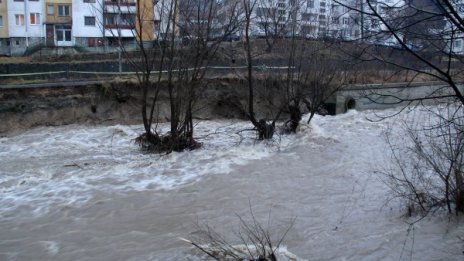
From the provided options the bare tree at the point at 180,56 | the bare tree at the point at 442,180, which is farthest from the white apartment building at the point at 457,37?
the bare tree at the point at 180,56

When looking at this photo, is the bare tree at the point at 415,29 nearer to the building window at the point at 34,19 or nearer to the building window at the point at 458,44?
the building window at the point at 458,44

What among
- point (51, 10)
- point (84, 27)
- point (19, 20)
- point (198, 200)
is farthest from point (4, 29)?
point (198, 200)

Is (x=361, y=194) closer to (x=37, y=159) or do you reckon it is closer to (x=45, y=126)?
(x=37, y=159)

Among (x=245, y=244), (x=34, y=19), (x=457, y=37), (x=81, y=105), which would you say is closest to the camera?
(x=457, y=37)

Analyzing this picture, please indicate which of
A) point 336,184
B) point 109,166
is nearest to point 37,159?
point 109,166

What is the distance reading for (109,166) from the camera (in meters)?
13.2

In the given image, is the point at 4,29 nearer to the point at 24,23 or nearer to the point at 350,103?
the point at 24,23

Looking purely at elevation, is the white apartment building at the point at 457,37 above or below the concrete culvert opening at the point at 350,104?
above

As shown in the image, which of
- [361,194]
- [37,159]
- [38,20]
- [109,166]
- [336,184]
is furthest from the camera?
[38,20]

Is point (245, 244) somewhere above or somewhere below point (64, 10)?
below

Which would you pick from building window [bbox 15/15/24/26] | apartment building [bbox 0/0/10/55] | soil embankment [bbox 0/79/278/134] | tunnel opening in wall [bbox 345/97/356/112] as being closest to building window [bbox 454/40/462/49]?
soil embankment [bbox 0/79/278/134]

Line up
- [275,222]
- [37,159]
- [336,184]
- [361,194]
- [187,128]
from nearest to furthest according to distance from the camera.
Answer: [275,222] < [361,194] < [336,184] < [37,159] < [187,128]

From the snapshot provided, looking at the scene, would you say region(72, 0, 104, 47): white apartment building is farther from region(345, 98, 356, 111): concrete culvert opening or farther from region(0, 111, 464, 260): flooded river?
region(0, 111, 464, 260): flooded river

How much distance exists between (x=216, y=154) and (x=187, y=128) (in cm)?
133
